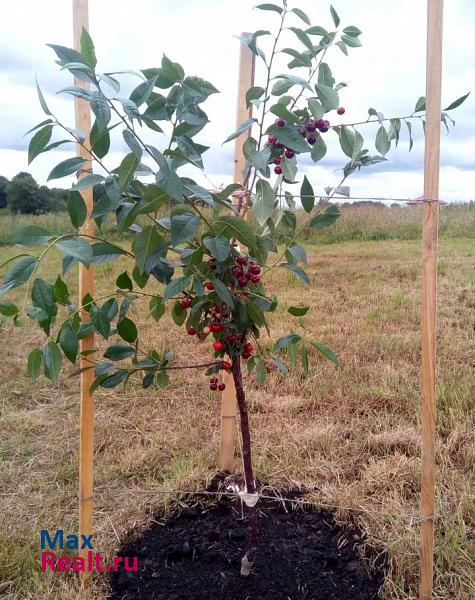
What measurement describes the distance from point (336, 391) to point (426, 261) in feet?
4.89

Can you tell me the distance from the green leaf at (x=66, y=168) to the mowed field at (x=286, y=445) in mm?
1106

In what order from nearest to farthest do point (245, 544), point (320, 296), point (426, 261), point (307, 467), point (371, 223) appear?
point (426, 261)
point (245, 544)
point (307, 467)
point (320, 296)
point (371, 223)

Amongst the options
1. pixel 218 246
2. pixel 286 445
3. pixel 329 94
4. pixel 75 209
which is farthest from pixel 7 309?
pixel 286 445

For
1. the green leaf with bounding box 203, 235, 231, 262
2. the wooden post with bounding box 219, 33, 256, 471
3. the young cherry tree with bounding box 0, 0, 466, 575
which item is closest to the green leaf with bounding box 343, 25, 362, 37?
the young cherry tree with bounding box 0, 0, 466, 575

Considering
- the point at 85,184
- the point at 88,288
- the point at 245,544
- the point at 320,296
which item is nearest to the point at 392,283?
the point at 320,296

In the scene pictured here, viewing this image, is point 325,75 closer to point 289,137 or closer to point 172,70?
point 289,137

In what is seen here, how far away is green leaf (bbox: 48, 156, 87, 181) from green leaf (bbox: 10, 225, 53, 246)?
0.34 feet

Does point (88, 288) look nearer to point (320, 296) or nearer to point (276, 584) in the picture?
point (276, 584)

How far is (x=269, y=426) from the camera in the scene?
243cm

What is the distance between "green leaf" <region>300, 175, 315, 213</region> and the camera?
1322 millimetres

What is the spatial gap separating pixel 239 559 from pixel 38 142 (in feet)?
4.14

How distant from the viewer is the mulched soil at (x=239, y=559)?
1.51 metres

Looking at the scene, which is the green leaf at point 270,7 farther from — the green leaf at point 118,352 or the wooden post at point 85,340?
the green leaf at point 118,352

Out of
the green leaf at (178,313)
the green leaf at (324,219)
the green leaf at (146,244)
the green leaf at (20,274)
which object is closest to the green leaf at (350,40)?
the green leaf at (324,219)
